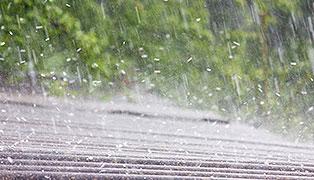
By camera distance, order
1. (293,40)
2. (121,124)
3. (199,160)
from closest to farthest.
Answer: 1. (199,160)
2. (121,124)
3. (293,40)

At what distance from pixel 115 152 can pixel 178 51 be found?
4.83 m

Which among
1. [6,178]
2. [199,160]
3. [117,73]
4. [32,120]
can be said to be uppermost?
[117,73]

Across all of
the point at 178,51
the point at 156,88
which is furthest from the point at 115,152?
the point at 156,88

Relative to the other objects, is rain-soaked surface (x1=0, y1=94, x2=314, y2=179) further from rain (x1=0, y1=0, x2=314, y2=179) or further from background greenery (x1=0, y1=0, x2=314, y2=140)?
background greenery (x1=0, y1=0, x2=314, y2=140)

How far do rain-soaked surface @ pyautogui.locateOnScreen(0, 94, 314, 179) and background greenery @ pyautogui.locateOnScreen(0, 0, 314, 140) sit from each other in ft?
6.09

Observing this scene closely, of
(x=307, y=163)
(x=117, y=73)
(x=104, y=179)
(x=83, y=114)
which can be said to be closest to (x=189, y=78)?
(x=117, y=73)

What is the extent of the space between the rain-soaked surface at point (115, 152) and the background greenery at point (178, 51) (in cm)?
186

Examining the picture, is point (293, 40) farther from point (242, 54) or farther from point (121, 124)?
point (121, 124)

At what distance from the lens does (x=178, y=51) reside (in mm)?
7062

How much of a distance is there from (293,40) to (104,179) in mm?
6954

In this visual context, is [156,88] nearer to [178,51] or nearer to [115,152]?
[178,51]

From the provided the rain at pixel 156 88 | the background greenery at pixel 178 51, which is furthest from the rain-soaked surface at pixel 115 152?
the background greenery at pixel 178 51

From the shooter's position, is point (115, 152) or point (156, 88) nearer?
point (115, 152)

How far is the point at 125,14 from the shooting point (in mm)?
6527
